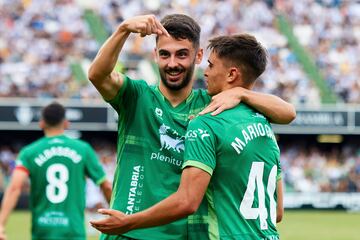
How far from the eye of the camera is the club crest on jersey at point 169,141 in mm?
5699

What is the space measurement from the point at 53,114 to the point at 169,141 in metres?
3.46

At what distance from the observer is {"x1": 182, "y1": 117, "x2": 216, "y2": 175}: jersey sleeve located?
4.83 metres

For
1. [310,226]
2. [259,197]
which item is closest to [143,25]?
[259,197]

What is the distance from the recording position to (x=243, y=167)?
4977 mm

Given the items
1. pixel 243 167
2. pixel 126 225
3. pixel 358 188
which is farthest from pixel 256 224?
pixel 358 188

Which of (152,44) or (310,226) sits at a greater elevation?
(152,44)

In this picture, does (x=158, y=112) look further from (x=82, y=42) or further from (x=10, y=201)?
(x=82, y=42)

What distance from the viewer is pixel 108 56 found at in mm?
5344

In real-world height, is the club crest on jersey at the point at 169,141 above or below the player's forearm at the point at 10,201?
below

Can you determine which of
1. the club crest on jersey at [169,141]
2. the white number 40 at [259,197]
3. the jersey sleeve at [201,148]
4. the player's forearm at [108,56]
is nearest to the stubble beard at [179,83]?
the club crest on jersey at [169,141]

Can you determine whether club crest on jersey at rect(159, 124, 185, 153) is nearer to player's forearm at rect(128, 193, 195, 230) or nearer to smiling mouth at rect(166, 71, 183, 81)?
smiling mouth at rect(166, 71, 183, 81)

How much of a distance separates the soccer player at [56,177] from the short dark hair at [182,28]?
338 centimetres

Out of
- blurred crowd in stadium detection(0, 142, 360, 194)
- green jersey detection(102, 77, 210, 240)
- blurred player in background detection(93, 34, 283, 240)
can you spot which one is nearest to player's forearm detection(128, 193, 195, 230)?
blurred player in background detection(93, 34, 283, 240)

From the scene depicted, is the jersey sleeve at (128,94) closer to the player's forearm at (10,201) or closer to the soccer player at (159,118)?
the soccer player at (159,118)
